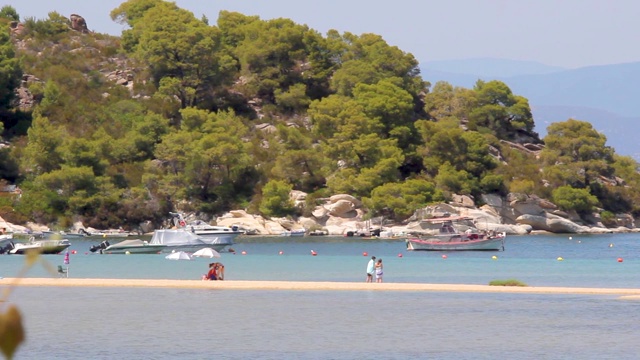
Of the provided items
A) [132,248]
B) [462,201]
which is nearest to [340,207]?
[462,201]

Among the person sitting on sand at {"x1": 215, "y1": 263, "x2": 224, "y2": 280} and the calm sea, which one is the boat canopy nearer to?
the calm sea

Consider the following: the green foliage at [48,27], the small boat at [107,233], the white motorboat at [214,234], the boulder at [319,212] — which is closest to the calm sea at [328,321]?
the white motorboat at [214,234]

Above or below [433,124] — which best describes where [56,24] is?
above

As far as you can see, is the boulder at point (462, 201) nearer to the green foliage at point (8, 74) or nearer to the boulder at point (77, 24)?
the green foliage at point (8, 74)

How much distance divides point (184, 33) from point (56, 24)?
32.0 metres

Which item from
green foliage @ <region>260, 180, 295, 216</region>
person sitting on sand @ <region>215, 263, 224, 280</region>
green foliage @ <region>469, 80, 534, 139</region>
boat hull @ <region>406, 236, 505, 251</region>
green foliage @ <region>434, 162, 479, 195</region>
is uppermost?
green foliage @ <region>469, 80, 534, 139</region>

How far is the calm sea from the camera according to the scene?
24.5 m

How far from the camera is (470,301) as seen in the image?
3750cm

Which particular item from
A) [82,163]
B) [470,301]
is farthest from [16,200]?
[470,301]

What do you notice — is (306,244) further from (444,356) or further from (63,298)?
(444,356)

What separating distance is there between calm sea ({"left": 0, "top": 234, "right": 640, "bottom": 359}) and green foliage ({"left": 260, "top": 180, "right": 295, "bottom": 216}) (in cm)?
4967

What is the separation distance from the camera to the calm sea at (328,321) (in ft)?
80.3

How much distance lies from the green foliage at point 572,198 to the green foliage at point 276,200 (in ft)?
102

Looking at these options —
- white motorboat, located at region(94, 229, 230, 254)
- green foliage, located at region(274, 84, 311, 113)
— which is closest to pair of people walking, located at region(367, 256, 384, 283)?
white motorboat, located at region(94, 229, 230, 254)
